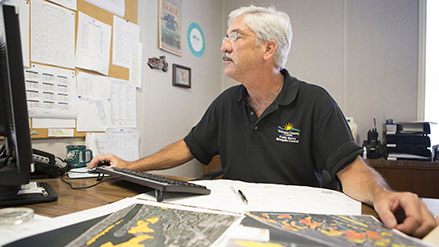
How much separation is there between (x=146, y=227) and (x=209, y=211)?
15 centimetres

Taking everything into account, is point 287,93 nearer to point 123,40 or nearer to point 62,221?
point 62,221

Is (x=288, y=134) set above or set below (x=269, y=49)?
below

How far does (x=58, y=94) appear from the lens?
142 cm

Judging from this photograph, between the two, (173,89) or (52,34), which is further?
(173,89)

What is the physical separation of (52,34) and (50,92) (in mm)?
287

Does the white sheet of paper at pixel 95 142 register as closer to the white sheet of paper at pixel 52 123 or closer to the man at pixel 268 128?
the white sheet of paper at pixel 52 123

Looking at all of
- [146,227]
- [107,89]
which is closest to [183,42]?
[107,89]

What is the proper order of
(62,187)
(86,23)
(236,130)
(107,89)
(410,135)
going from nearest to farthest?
(62,187), (236,130), (86,23), (107,89), (410,135)

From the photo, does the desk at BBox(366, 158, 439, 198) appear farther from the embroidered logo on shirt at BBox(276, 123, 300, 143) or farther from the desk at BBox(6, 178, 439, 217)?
the desk at BBox(6, 178, 439, 217)

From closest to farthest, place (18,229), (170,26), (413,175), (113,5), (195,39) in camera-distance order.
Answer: (18,229) < (113,5) < (413,175) < (170,26) < (195,39)

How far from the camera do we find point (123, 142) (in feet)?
6.09

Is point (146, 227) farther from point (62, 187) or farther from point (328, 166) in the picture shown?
A: point (328, 166)

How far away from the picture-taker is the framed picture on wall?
86.4 inches

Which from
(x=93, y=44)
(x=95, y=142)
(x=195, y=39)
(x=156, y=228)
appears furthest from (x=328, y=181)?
(x=195, y=39)
